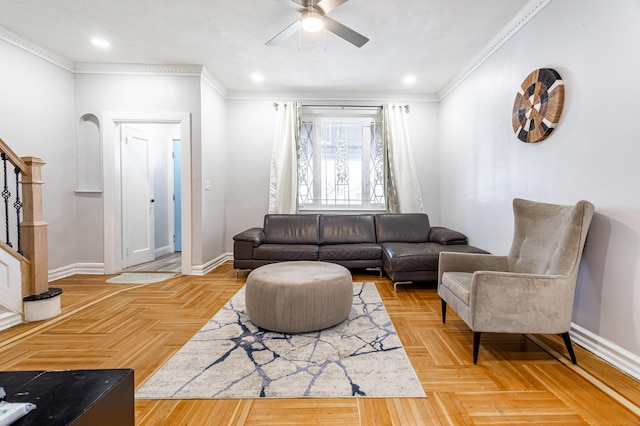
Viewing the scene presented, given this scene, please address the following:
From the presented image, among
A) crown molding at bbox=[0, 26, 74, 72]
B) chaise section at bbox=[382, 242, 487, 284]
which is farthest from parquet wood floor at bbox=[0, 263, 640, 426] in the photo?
crown molding at bbox=[0, 26, 74, 72]

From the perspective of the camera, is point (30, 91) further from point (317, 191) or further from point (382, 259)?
point (382, 259)

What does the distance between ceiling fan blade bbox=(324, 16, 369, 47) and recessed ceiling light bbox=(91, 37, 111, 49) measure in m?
2.49

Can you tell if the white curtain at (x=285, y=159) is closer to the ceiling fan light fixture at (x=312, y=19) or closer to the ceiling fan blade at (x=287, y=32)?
the ceiling fan blade at (x=287, y=32)

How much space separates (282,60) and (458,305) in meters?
3.20

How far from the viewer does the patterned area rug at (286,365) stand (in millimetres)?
1537

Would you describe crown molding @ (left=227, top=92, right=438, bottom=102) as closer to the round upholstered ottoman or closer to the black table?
the round upholstered ottoman

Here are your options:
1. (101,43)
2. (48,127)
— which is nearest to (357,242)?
(101,43)

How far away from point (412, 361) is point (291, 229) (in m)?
2.62

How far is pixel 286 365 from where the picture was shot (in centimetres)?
177

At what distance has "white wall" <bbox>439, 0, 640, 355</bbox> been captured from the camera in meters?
1.69

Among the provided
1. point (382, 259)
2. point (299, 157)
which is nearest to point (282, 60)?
point (299, 157)

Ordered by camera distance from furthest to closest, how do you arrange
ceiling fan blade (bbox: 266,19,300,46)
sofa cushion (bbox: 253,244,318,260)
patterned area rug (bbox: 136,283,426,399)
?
1. sofa cushion (bbox: 253,244,318,260)
2. ceiling fan blade (bbox: 266,19,300,46)
3. patterned area rug (bbox: 136,283,426,399)

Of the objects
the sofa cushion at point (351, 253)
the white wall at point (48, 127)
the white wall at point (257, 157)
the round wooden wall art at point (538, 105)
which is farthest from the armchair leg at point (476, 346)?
the white wall at point (48, 127)

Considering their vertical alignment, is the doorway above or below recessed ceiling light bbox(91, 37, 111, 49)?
below
